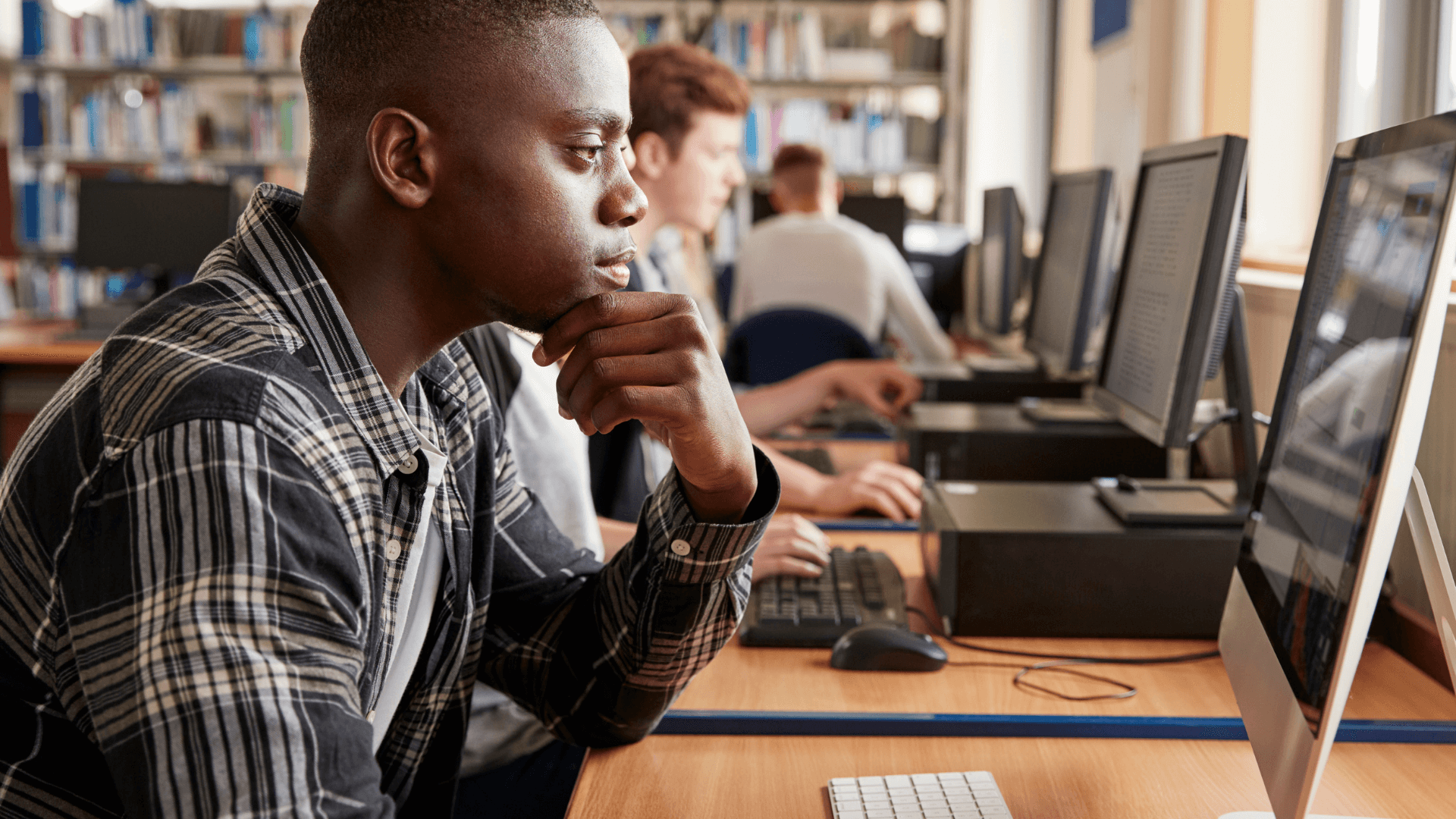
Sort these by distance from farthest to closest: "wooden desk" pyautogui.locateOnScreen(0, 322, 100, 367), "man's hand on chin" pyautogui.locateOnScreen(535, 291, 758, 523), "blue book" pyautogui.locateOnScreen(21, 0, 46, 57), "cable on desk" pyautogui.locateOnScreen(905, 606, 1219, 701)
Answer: "blue book" pyautogui.locateOnScreen(21, 0, 46, 57) → "wooden desk" pyautogui.locateOnScreen(0, 322, 100, 367) → "cable on desk" pyautogui.locateOnScreen(905, 606, 1219, 701) → "man's hand on chin" pyautogui.locateOnScreen(535, 291, 758, 523)

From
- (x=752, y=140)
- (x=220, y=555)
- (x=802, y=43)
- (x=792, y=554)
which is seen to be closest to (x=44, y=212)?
(x=752, y=140)

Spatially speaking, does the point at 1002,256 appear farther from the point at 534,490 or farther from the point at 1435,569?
the point at 1435,569

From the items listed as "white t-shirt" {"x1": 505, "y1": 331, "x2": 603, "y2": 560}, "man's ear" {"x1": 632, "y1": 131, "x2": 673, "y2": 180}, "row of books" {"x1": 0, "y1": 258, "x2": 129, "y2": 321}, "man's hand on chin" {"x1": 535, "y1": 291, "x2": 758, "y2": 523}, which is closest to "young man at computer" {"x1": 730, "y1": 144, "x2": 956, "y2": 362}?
"man's ear" {"x1": 632, "y1": 131, "x2": 673, "y2": 180}

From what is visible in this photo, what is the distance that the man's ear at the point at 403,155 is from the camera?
72cm

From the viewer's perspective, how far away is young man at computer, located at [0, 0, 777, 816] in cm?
59

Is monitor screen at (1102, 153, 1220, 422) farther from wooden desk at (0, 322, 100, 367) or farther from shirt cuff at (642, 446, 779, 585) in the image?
wooden desk at (0, 322, 100, 367)

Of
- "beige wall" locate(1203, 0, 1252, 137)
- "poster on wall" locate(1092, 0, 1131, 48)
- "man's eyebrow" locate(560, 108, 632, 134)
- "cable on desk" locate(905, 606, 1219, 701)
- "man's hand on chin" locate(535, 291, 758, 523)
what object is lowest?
"cable on desk" locate(905, 606, 1219, 701)

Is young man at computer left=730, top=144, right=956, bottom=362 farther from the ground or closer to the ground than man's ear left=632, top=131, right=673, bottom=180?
closer to the ground

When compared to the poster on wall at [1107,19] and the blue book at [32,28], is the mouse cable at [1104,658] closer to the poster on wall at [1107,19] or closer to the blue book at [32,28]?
the poster on wall at [1107,19]

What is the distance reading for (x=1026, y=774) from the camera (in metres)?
0.90

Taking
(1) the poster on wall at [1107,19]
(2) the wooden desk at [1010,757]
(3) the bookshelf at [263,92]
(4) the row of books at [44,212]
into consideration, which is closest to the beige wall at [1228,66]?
(1) the poster on wall at [1107,19]

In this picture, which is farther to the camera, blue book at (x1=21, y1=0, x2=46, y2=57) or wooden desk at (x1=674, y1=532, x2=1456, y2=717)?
blue book at (x1=21, y1=0, x2=46, y2=57)

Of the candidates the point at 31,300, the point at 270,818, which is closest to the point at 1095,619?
the point at 270,818

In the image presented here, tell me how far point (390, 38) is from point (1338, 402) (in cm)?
63
